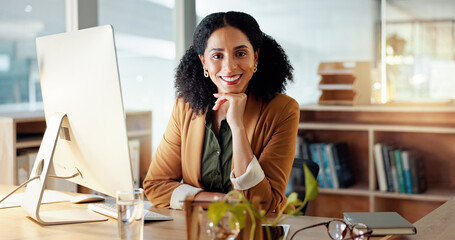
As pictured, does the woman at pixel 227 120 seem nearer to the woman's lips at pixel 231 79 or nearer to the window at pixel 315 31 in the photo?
the woman's lips at pixel 231 79

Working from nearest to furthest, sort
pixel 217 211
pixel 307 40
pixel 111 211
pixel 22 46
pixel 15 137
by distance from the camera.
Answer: pixel 217 211, pixel 111 211, pixel 15 137, pixel 22 46, pixel 307 40

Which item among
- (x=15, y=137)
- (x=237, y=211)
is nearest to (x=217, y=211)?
(x=237, y=211)

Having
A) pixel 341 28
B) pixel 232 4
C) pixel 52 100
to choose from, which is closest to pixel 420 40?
pixel 341 28

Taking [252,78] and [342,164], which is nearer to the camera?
[252,78]

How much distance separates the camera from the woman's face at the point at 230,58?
1980 mm

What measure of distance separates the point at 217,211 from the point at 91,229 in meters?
0.71

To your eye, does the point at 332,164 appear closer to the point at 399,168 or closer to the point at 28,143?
the point at 399,168

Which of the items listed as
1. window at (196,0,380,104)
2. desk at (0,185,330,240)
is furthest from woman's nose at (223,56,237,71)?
window at (196,0,380,104)

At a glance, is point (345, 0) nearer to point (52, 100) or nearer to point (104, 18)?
point (104, 18)

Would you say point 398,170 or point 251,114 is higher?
point 251,114

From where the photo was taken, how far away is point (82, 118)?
4.97ft

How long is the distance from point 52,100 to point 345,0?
3713 millimetres

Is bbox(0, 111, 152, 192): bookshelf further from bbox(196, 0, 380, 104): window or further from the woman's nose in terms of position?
bbox(196, 0, 380, 104): window

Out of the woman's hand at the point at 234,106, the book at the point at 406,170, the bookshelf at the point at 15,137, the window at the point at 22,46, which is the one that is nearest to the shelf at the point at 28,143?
the bookshelf at the point at 15,137
